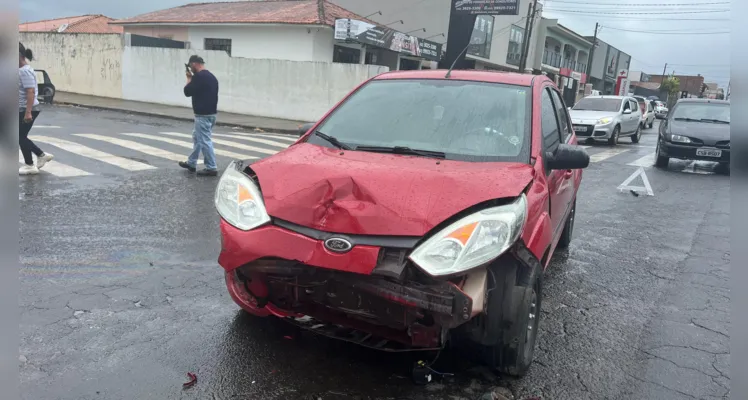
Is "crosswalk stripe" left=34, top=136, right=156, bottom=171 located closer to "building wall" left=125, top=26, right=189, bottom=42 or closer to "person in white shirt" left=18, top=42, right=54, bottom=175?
"person in white shirt" left=18, top=42, right=54, bottom=175

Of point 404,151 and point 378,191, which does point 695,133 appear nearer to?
point 404,151

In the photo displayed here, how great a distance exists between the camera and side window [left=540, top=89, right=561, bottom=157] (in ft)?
12.6

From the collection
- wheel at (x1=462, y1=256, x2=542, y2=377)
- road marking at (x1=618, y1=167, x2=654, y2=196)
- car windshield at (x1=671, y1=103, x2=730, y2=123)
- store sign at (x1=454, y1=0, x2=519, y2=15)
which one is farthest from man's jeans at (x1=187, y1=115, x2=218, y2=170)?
store sign at (x1=454, y1=0, x2=519, y2=15)

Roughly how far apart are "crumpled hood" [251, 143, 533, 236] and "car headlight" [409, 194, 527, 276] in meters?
0.08

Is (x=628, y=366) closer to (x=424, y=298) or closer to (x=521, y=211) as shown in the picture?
(x=521, y=211)

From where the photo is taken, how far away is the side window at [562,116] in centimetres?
482

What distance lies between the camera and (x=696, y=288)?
4910 millimetres

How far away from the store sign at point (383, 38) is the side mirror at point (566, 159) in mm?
18329


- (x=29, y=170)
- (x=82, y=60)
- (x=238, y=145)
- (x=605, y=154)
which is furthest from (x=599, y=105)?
(x=82, y=60)

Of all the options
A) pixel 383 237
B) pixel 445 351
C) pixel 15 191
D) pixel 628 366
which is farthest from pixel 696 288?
pixel 15 191

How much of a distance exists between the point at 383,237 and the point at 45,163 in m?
7.56

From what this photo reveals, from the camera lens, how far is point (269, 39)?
75.8 ft

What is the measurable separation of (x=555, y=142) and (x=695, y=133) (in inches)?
384

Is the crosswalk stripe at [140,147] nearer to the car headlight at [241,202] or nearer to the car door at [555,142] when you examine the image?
the car door at [555,142]
